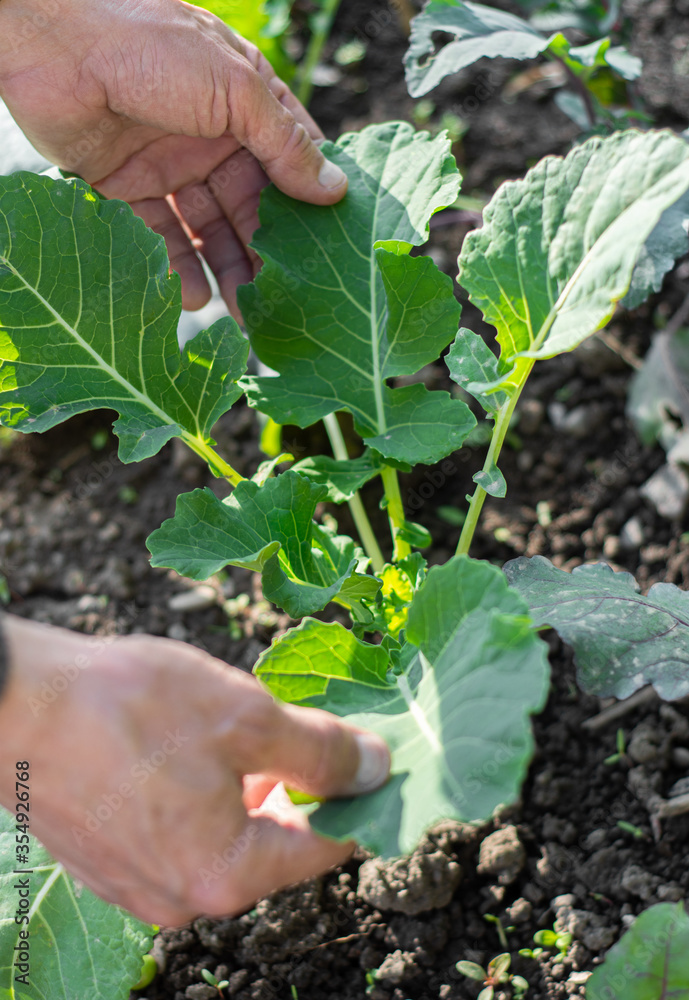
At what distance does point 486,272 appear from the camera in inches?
53.7

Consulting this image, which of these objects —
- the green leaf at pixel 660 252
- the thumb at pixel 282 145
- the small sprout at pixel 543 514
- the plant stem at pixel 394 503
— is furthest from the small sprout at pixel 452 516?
the thumb at pixel 282 145

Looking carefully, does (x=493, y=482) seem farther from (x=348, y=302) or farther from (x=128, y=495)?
(x=128, y=495)

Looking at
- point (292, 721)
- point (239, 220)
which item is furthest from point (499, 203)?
point (292, 721)

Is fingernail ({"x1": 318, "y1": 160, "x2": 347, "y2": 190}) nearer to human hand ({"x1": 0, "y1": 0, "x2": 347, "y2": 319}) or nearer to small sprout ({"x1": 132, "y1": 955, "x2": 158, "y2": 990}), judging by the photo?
human hand ({"x1": 0, "y1": 0, "x2": 347, "y2": 319})

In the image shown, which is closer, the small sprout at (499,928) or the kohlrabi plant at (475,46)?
the small sprout at (499,928)

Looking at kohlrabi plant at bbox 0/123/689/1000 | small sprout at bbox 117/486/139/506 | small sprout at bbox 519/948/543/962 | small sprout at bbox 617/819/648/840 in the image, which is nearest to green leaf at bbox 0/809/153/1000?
kohlrabi plant at bbox 0/123/689/1000

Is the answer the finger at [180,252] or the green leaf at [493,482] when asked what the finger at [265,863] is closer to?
the green leaf at [493,482]

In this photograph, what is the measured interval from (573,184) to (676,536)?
975 mm

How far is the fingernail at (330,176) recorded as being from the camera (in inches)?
59.4

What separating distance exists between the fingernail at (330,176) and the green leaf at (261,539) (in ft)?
2.01

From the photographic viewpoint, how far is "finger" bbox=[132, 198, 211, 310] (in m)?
1.85

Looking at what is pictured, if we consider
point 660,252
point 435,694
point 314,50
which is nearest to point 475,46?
point 660,252

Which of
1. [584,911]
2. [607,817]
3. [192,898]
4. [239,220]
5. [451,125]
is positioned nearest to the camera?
[192,898]

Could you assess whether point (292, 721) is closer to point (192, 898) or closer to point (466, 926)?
point (192, 898)
